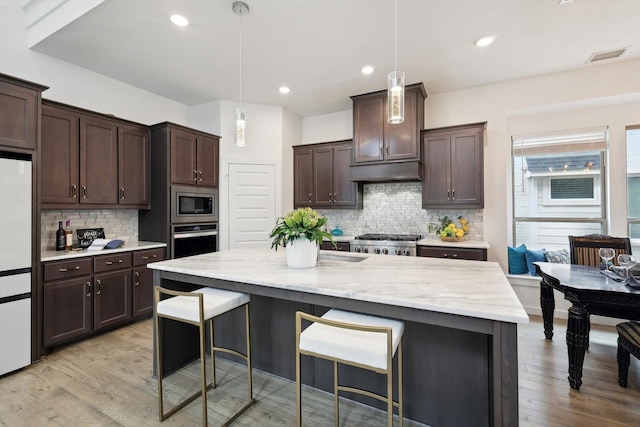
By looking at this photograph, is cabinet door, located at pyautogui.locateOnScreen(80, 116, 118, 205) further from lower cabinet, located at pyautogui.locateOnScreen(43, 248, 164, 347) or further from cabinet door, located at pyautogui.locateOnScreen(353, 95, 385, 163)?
cabinet door, located at pyautogui.locateOnScreen(353, 95, 385, 163)

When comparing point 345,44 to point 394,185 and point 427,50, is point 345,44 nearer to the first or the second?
point 427,50

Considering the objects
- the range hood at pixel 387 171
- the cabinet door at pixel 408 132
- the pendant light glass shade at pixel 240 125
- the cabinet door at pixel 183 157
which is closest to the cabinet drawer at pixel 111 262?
the cabinet door at pixel 183 157

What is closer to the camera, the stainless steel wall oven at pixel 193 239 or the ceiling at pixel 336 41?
the ceiling at pixel 336 41

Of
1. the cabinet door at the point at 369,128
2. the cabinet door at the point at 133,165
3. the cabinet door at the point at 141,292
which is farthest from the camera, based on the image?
the cabinet door at the point at 369,128

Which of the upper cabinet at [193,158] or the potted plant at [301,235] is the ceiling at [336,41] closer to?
the upper cabinet at [193,158]

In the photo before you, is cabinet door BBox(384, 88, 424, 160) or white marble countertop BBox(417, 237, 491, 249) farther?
cabinet door BBox(384, 88, 424, 160)

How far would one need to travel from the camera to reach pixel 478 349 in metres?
1.64

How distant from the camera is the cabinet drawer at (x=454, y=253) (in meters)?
3.52

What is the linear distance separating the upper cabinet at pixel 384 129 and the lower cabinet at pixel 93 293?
122 inches

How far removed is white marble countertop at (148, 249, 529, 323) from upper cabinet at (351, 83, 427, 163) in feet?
6.62

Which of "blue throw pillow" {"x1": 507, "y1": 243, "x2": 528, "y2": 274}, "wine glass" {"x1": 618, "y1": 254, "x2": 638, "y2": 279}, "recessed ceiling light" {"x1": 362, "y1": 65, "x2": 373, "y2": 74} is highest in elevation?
"recessed ceiling light" {"x1": 362, "y1": 65, "x2": 373, "y2": 74}

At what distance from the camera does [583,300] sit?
2.15m

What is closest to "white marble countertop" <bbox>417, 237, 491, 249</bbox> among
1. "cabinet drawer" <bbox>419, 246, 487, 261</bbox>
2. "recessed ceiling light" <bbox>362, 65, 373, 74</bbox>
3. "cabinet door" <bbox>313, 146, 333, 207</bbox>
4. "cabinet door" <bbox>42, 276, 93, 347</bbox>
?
"cabinet drawer" <bbox>419, 246, 487, 261</bbox>

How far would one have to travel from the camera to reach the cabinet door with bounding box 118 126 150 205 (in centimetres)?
362
